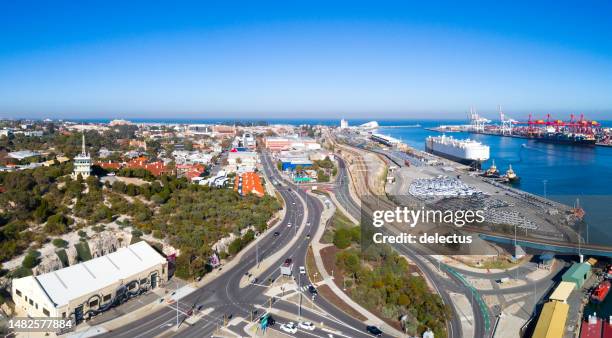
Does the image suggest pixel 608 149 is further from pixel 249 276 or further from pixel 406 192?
pixel 249 276

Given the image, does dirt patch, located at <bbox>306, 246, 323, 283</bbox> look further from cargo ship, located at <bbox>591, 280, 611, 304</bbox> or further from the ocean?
the ocean

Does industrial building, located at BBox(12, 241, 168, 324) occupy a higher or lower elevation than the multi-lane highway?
higher

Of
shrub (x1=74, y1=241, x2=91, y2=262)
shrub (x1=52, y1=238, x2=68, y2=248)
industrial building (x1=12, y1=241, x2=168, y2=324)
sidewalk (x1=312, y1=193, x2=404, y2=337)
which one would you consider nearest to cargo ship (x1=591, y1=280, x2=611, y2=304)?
sidewalk (x1=312, y1=193, x2=404, y2=337)

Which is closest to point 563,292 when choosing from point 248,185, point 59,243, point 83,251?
point 83,251

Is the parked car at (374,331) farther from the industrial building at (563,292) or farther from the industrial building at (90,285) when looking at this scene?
the industrial building at (90,285)

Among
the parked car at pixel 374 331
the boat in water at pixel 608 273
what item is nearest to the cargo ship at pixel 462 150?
the boat in water at pixel 608 273

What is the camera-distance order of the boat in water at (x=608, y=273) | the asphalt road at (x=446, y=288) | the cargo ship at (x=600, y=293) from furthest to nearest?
the boat in water at (x=608, y=273), the cargo ship at (x=600, y=293), the asphalt road at (x=446, y=288)
